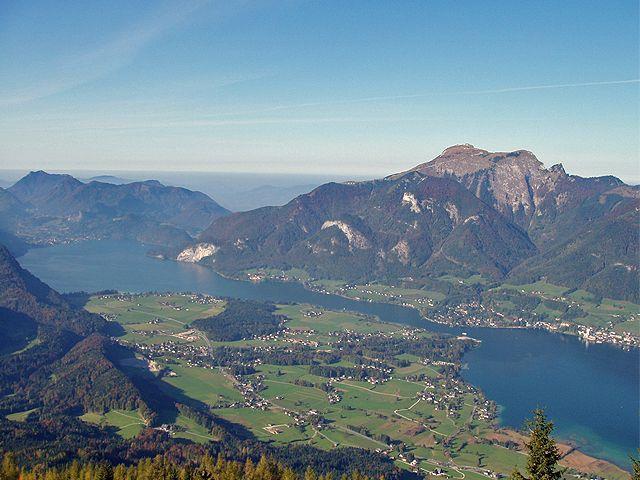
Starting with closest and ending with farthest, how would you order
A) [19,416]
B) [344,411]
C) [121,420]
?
[121,420]
[19,416]
[344,411]

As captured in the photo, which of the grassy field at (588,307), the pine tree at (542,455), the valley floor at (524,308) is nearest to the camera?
the pine tree at (542,455)

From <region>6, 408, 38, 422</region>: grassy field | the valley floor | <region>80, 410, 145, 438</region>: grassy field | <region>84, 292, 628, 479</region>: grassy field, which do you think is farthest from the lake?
<region>6, 408, 38, 422</region>: grassy field

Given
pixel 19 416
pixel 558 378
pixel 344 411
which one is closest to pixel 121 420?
pixel 19 416

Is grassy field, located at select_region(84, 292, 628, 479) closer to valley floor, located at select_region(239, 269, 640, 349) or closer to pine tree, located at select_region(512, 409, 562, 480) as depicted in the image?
valley floor, located at select_region(239, 269, 640, 349)

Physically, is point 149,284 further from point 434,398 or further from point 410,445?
point 410,445

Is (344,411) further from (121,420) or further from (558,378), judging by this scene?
(558,378)

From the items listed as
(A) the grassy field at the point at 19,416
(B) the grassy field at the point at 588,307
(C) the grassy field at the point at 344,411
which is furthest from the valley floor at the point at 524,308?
(A) the grassy field at the point at 19,416

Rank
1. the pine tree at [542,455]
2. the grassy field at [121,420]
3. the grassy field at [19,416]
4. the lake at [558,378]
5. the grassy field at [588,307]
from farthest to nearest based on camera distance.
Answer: the grassy field at [588,307]
the lake at [558,378]
the grassy field at [19,416]
the grassy field at [121,420]
the pine tree at [542,455]

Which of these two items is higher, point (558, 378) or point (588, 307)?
point (588, 307)

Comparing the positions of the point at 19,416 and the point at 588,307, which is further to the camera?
the point at 588,307

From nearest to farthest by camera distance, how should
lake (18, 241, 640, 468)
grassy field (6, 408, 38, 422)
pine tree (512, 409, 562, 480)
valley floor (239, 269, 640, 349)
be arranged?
pine tree (512, 409, 562, 480)
grassy field (6, 408, 38, 422)
lake (18, 241, 640, 468)
valley floor (239, 269, 640, 349)

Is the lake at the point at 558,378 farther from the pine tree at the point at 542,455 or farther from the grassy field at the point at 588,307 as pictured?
the pine tree at the point at 542,455

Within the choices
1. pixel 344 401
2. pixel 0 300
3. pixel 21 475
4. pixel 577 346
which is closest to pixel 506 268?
pixel 577 346
